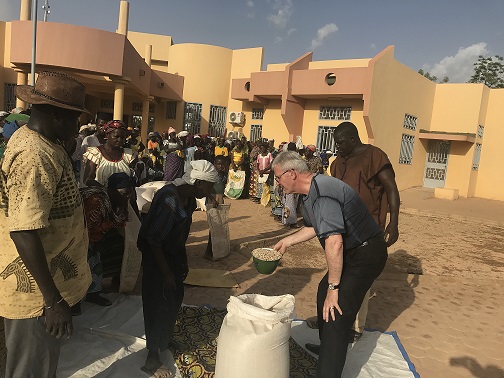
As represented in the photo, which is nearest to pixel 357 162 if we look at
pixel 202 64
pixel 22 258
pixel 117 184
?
pixel 117 184

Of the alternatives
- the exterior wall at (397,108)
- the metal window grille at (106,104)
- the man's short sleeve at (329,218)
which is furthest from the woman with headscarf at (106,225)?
the metal window grille at (106,104)

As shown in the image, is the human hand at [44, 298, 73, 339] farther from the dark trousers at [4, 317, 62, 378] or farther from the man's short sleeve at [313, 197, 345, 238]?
the man's short sleeve at [313, 197, 345, 238]

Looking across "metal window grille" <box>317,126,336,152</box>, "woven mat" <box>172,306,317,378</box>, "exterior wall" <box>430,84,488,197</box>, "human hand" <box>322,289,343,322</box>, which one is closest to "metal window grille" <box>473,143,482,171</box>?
"exterior wall" <box>430,84,488,197</box>

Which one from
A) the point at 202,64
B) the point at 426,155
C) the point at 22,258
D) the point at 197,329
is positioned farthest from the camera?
the point at 202,64

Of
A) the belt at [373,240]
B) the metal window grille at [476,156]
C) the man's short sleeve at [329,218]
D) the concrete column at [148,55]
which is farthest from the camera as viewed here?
the concrete column at [148,55]

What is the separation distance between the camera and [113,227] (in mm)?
3551

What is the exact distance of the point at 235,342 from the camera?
2.16m

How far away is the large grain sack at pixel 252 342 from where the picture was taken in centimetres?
213

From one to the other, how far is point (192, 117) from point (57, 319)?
1832 cm

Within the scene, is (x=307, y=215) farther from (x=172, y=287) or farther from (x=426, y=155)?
(x=426, y=155)

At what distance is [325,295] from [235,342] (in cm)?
68

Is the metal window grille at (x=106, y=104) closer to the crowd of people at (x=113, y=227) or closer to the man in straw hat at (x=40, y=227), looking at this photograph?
the crowd of people at (x=113, y=227)

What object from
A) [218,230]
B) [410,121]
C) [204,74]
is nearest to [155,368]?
[218,230]

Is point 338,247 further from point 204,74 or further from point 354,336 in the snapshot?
point 204,74
